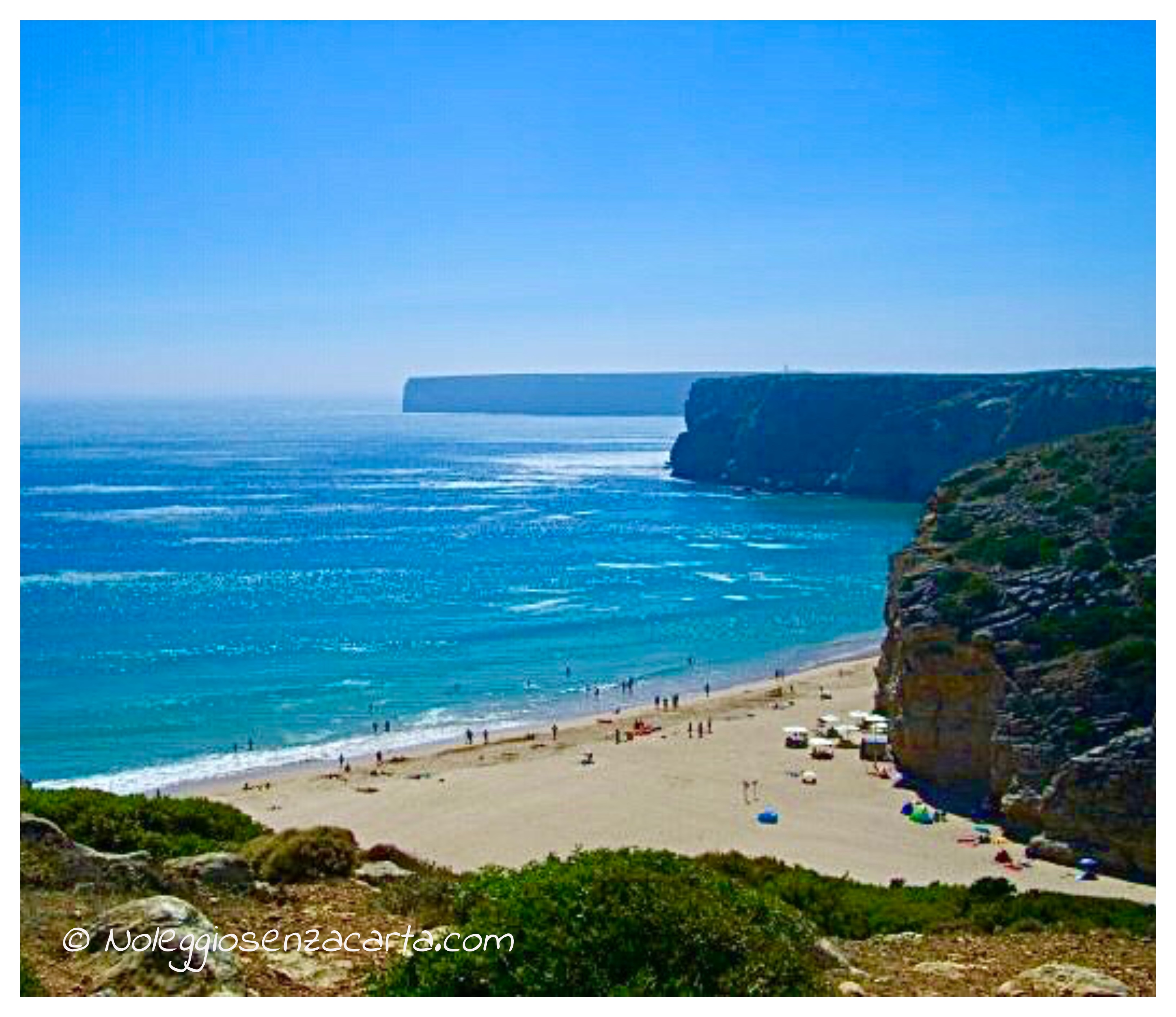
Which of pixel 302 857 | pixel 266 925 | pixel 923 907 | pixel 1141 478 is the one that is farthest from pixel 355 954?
pixel 1141 478

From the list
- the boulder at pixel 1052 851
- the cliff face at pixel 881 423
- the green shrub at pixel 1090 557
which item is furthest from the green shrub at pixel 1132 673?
the cliff face at pixel 881 423

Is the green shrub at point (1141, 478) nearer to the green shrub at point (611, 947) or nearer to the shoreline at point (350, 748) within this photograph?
the shoreline at point (350, 748)

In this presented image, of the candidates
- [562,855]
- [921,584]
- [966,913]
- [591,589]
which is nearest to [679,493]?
[591,589]

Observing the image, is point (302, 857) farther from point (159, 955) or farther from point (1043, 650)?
point (1043, 650)

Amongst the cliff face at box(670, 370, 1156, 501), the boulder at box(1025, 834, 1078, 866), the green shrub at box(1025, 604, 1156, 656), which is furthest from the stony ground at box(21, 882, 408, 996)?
the cliff face at box(670, 370, 1156, 501)

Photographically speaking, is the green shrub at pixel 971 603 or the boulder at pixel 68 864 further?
the green shrub at pixel 971 603
